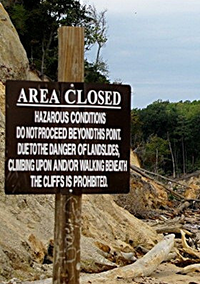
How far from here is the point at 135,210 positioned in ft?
68.8

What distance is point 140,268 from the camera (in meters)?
9.18

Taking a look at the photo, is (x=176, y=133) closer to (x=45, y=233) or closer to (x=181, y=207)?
(x=181, y=207)

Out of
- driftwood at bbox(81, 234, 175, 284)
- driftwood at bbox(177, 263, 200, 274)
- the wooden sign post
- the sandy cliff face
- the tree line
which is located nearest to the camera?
the wooden sign post

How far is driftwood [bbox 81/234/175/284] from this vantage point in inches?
325

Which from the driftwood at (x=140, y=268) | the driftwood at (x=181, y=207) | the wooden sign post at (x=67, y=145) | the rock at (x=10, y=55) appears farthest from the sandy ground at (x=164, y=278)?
the driftwood at (x=181, y=207)

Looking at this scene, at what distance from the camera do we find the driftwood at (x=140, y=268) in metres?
8.26

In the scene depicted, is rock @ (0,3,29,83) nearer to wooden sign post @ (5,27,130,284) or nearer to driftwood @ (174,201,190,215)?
driftwood @ (174,201,190,215)

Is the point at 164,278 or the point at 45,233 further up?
the point at 45,233

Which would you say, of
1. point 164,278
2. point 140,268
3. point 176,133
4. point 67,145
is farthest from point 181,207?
point 176,133

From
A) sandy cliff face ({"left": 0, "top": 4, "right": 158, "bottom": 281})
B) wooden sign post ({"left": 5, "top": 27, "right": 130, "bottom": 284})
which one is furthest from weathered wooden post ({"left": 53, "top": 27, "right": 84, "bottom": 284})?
sandy cliff face ({"left": 0, "top": 4, "right": 158, "bottom": 281})

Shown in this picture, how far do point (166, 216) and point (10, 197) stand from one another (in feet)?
41.4

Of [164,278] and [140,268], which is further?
[164,278]

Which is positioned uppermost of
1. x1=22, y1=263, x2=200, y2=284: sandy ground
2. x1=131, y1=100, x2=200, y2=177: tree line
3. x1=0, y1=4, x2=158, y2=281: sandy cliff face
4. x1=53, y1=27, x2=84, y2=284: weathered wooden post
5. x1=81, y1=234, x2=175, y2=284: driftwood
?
x1=131, y1=100, x2=200, y2=177: tree line

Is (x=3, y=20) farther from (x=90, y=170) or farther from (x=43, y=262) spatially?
(x=90, y=170)
